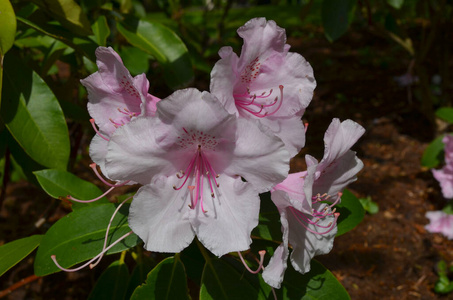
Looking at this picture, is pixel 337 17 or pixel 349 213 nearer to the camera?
pixel 349 213

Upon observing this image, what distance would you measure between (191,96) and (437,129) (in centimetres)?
263

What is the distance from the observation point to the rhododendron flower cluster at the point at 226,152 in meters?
0.79

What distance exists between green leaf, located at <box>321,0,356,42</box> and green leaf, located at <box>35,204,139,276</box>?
1.32 m

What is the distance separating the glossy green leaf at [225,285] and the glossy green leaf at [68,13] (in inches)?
26.7

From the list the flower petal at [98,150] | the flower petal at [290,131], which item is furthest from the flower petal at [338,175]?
the flower petal at [98,150]

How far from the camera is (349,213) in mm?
1133

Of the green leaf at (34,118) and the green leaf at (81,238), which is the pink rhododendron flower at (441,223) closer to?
the green leaf at (81,238)

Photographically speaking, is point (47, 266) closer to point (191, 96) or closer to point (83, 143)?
point (191, 96)

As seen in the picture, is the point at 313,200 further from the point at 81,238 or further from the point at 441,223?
the point at 441,223

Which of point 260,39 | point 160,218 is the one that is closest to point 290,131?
point 260,39

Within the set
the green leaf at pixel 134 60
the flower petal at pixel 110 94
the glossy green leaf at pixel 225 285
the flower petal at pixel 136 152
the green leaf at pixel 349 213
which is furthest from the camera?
the green leaf at pixel 134 60

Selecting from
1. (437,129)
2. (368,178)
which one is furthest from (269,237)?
(437,129)

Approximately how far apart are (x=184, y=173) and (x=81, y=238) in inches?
12.3

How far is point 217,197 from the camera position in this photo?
868 millimetres
